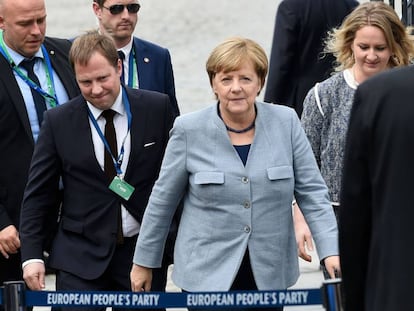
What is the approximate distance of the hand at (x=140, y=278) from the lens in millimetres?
5945

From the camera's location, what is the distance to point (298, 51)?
8.53 meters

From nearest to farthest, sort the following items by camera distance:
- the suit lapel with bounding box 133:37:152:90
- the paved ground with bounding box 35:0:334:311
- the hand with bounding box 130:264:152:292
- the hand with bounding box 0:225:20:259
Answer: the hand with bounding box 130:264:152:292
the hand with bounding box 0:225:20:259
the suit lapel with bounding box 133:37:152:90
the paved ground with bounding box 35:0:334:311

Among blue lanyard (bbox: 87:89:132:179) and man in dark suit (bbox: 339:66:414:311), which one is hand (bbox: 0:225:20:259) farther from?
man in dark suit (bbox: 339:66:414:311)

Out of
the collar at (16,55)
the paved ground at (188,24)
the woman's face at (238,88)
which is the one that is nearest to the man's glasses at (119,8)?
the collar at (16,55)

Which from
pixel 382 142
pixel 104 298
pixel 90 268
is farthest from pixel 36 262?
pixel 382 142

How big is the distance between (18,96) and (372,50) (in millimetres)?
1698

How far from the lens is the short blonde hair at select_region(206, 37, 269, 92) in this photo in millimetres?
5754

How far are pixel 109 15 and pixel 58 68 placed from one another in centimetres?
83

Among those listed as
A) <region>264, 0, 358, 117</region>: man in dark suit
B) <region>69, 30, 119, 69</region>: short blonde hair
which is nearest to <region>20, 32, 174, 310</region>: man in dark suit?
<region>69, 30, 119, 69</region>: short blonde hair

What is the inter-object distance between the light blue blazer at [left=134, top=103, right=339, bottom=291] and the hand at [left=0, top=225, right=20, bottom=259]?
3.23 ft

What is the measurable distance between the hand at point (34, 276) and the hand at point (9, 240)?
456mm

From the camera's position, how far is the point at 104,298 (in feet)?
18.4

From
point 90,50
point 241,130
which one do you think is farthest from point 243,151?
point 90,50

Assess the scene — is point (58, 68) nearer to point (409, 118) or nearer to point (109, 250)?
point (109, 250)
